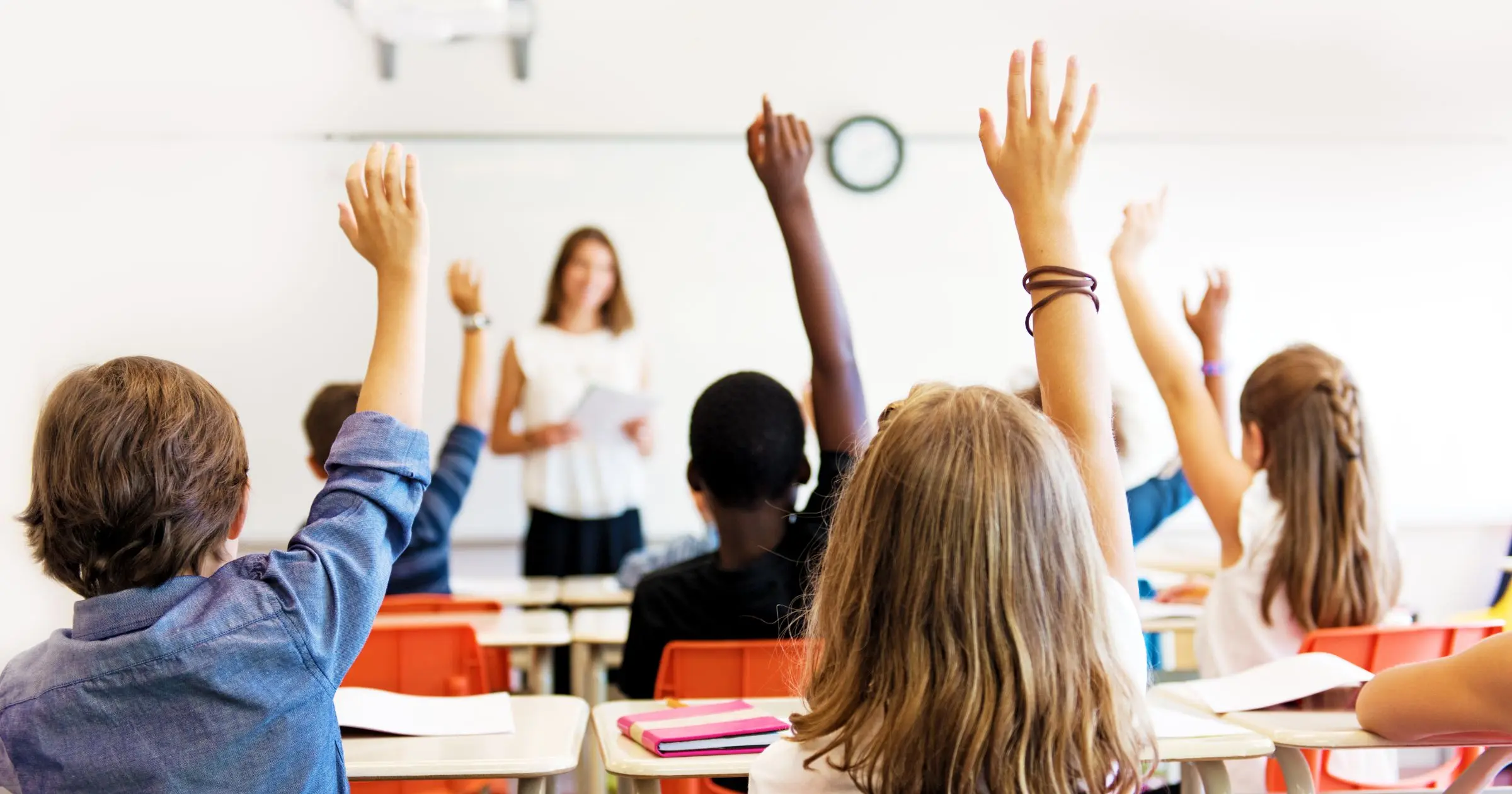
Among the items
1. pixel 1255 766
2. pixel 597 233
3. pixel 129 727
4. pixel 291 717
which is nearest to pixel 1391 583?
pixel 1255 766

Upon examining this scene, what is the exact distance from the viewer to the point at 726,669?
5.97ft

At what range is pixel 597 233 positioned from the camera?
13.2 ft

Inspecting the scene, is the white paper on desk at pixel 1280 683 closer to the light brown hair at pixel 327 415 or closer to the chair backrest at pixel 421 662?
the chair backrest at pixel 421 662

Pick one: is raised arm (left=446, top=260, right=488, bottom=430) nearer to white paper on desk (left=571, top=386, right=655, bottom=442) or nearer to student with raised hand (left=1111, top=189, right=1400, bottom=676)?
white paper on desk (left=571, top=386, right=655, bottom=442)

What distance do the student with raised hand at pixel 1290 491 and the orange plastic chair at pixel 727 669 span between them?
Result: 81cm

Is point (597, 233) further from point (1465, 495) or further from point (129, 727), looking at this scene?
point (1465, 495)

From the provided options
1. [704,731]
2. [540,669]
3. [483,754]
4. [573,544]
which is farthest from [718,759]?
[573,544]

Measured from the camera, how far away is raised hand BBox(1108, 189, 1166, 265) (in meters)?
1.93

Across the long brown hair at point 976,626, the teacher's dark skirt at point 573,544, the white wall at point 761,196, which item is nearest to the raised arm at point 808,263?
the long brown hair at point 976,626

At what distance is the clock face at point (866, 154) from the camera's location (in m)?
4.75

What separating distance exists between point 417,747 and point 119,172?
387 cm

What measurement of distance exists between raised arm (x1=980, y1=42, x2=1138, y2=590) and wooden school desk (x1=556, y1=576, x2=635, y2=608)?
191 centimetres

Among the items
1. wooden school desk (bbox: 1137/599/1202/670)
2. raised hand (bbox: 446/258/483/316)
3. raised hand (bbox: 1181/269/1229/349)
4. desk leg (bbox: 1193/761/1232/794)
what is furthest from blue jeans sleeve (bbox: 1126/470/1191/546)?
raised hand (bbox: 446/258/483/316)

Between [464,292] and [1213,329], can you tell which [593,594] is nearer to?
[464,292]
